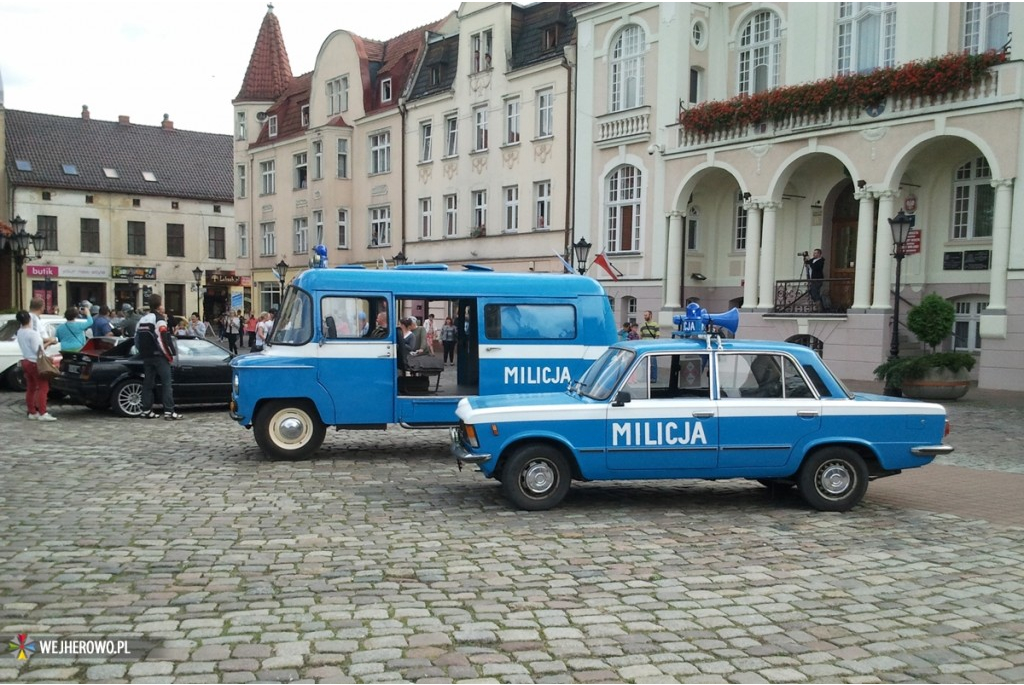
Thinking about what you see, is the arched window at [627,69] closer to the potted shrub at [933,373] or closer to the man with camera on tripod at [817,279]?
the man with camera on tripod at [817,279]

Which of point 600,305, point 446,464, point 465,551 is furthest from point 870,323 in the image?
point 465,551

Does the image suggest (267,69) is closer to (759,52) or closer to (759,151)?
(759,52)

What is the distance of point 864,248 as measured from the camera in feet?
74.2

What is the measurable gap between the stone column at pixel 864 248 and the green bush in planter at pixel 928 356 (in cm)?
351

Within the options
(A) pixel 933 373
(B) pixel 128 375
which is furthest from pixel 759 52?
(B) pixel 128 375

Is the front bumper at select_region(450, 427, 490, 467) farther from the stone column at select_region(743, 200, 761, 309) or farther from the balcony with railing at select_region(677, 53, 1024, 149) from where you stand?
the stone column at select_region(743, 200, 761, 309)

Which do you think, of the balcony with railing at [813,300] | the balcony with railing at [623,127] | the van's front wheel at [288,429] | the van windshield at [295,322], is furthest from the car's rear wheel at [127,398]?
the balcony with railing at [623,127]

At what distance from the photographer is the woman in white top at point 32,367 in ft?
46.4

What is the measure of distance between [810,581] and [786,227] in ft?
70.5

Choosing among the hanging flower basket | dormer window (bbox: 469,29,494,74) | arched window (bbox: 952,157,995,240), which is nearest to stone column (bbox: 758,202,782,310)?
the hanging flower basket

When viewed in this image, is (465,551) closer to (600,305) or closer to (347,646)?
(347,646)

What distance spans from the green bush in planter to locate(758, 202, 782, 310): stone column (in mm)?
6201

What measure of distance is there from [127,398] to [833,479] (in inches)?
473

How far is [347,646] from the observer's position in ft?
15.9
